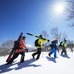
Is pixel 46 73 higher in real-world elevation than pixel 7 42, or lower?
lower

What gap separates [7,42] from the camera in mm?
81688

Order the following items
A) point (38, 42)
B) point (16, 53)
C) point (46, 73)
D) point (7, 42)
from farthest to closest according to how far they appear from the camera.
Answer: point (7, 42) → point (38, 42) → point (16, 53) → point (46, 73)

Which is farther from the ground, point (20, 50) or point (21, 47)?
point (21, 47)

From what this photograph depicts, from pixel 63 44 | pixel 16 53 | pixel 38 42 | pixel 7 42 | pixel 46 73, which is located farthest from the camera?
pixel 7 42

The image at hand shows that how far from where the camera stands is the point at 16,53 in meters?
10.8

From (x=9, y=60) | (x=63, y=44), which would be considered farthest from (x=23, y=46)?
(x=63, y=44)

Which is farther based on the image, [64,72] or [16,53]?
[16,53]

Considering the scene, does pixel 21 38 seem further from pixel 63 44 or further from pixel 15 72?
pixel 63 44

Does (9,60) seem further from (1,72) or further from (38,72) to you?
(38,72)

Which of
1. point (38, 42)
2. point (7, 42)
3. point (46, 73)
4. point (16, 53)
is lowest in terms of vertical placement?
point (46, 73)

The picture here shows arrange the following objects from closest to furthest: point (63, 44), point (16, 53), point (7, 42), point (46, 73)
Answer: point (46, 73) < point (16, 53) < point (63, 44) < point (7, 42)

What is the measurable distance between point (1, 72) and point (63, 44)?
9.95m

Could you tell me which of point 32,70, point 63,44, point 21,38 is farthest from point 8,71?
point 63,44

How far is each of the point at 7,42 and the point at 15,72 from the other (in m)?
74.3
